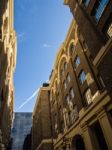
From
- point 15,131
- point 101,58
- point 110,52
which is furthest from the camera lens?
point 15,131

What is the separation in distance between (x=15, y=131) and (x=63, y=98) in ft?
199

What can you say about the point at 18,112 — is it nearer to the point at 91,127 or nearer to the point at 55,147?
the point at 55,147

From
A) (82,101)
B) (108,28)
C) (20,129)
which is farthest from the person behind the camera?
(20,129)

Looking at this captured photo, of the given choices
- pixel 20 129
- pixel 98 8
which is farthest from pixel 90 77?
pixel 20 129

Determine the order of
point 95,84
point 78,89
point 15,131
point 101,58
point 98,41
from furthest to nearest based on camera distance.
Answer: point 15,131, point 78,89, point 95,84, point 98,41, point 101,58

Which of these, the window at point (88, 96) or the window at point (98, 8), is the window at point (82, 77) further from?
the window at point (98, 8)

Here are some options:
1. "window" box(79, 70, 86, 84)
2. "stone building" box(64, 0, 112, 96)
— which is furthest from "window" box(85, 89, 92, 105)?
"stone building" box(64, 0, 112, 96)

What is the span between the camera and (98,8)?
1322 centimetres

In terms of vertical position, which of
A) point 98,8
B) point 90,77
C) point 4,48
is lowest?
point 90,77

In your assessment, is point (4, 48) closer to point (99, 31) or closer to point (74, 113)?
point (74, 113)

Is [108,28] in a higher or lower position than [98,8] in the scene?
lower

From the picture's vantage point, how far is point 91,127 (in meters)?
15.3

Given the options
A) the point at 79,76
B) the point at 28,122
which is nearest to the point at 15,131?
the point at 28,122

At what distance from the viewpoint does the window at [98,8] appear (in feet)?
40.6
